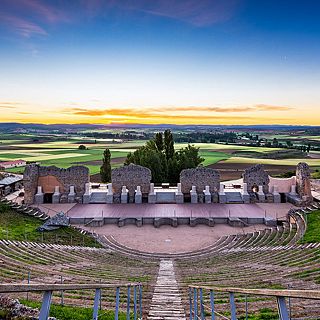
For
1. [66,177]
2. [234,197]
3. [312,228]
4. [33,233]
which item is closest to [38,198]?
[66,177]

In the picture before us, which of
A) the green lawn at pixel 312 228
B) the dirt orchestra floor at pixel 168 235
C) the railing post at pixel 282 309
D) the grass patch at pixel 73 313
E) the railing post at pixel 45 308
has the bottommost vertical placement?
the dirt orchestra floor at pixel 168 235

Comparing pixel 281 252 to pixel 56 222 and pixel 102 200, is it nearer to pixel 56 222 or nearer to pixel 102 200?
pixel 56 222

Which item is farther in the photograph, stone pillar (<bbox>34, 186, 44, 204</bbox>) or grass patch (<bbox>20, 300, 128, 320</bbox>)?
stone pillar (<bbox>34, 186, 44, 204</bbox>)

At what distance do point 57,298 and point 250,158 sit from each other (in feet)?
280

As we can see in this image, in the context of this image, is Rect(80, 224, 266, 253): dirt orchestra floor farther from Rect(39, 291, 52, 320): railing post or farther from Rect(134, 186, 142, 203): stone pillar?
Rect(39, 291, 52, 320): railing post

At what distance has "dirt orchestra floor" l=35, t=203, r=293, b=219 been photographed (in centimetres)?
3297

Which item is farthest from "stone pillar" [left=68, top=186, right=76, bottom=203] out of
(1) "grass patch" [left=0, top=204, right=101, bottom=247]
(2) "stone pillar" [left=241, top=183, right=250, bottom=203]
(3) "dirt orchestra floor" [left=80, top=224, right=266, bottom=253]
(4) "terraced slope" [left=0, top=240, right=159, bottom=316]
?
(2) "stone pillar" [left=241, top=183, right=250, bottom=203]

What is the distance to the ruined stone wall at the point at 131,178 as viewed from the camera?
3869cm

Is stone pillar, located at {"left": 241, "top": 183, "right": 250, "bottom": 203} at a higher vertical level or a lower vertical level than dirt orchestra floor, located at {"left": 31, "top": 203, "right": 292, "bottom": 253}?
higher

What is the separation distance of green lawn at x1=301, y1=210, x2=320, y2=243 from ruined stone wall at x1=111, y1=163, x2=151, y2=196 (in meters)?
17.1

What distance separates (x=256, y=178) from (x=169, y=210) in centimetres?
1128

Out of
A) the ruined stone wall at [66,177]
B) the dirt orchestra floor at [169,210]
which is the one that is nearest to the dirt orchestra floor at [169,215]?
the dirt orchestra floor at [169,210]

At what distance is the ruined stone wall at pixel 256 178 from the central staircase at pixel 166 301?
77.2 ft

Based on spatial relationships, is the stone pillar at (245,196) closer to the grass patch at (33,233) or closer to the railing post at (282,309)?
the grass patch at (33,233)
